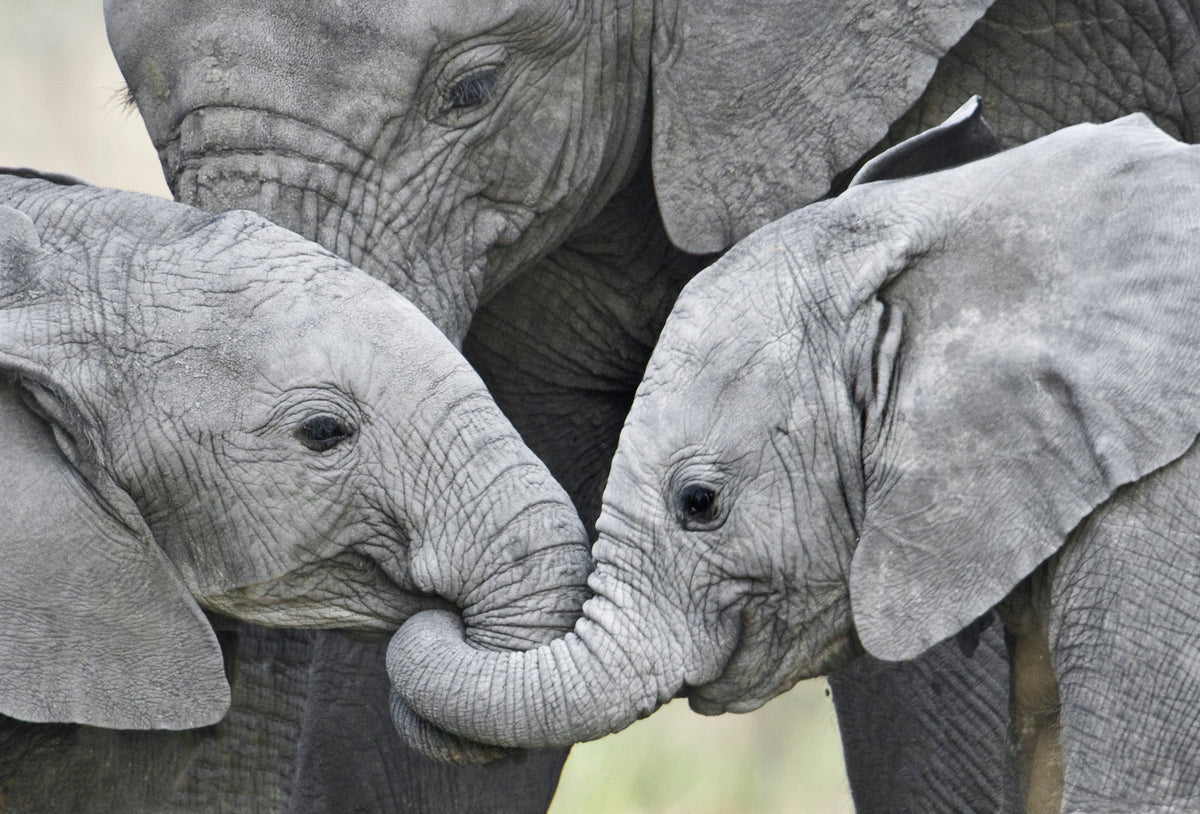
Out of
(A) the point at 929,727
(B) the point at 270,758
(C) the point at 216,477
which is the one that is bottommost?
(A) the point at 929,727

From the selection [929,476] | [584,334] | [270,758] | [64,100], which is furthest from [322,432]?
[64,100]

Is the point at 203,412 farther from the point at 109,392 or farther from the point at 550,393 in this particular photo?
the point at 550,393

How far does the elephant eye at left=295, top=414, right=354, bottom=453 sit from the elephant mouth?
0.17 metres

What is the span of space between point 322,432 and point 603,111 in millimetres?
1113

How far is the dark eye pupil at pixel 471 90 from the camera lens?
4027 millimetres

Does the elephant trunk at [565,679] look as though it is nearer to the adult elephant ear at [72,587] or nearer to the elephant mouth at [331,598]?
the elephant mouth at [331,598]

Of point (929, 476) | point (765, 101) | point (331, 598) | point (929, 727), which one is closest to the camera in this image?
point (929, 476)

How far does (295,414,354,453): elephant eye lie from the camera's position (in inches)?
134

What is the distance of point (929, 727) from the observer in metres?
4.32

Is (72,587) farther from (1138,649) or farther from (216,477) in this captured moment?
(1138,649)

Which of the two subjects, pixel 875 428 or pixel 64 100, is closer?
pixel 875 428

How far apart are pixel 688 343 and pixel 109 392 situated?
85cm

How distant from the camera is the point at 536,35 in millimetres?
4098

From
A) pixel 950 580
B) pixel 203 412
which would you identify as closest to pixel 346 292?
pixel 203 412
